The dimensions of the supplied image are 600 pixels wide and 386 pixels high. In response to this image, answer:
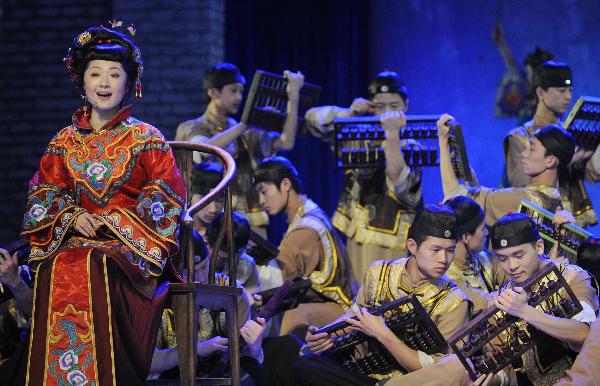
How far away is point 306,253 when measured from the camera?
5.48m

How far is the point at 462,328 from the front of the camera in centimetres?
392

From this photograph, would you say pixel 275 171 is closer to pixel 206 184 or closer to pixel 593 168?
pixel 206 184

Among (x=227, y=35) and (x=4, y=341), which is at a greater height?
(x=227, y=35)

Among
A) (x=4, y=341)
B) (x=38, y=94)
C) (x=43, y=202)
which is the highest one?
(x=38, y=94)

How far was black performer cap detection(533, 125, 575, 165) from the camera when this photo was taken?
5230 mm

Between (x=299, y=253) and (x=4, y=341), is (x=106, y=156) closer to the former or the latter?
(x=4, y=341)

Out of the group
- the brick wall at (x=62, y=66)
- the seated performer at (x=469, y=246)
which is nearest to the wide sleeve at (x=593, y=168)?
the seated performer at (x=469, y=246)

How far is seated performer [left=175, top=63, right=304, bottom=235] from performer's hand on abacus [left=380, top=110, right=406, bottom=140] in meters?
0.65

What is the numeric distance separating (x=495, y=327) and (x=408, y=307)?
34 cm

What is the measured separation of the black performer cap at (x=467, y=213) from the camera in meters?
4.93

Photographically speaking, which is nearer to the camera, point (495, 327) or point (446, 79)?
point (495, 327)

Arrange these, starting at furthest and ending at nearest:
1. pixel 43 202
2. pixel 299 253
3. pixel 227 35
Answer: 1. pixel 227 35
2. pixel 299 253
3. pixel 43 202

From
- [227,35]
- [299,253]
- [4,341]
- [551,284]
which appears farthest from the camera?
[227,35]

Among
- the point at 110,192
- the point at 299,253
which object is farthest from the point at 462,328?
the point at 299,253
